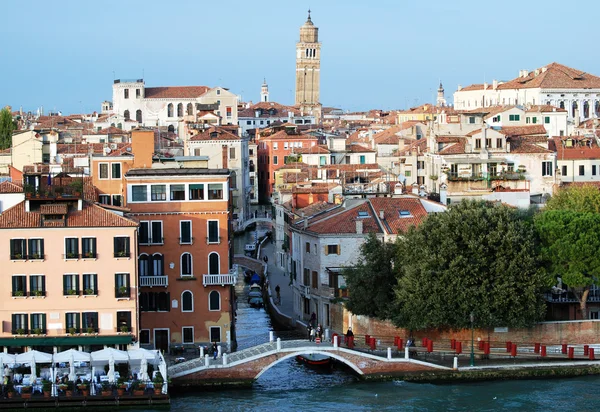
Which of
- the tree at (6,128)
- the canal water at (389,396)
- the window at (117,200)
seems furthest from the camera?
the tree at (6,128)

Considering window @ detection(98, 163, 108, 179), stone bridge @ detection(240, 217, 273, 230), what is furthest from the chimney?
stone bridge @ detection(240, 217, 273, 230)

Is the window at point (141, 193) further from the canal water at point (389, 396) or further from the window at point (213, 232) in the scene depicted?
the canal water at point (389, 396)

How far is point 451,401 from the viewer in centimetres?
3106

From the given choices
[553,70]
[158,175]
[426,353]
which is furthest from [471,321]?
[553,70]

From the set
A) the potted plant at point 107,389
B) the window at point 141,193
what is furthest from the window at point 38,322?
the window at point 141,193

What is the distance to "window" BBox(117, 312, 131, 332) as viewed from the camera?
31625 millimetres

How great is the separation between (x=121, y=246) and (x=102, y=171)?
18.7ft

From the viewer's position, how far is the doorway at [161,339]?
1340 inches

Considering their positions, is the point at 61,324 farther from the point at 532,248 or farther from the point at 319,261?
the point at 532,248

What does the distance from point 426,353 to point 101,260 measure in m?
7.97

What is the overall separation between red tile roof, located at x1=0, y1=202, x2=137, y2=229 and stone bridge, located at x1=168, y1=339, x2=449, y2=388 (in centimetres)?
348

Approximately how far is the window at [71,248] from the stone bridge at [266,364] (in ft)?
10.8

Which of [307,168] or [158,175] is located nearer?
[158,175]

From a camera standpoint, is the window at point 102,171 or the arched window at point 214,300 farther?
the window at point 102,171
